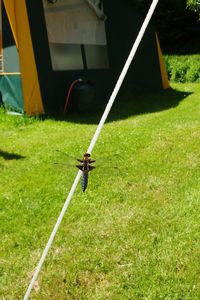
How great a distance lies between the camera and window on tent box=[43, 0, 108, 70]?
10719 mm

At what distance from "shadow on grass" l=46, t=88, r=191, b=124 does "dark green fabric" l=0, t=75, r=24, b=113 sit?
822mm

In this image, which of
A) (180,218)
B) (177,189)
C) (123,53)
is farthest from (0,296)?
(123,53)

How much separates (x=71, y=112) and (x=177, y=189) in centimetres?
563

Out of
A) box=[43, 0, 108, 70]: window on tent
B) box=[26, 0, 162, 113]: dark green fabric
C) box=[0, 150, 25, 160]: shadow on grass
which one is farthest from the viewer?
box=[43, 0, 108, 70]: window on tent

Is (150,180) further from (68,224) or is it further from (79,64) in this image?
(79,64)

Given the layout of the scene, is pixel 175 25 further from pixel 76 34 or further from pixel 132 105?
pixel 76 34

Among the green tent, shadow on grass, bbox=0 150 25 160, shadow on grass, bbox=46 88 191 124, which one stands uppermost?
the green tent

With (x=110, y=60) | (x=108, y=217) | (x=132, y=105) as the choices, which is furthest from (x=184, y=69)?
(x=108, y=217)

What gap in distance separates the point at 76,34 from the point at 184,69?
6.86 m

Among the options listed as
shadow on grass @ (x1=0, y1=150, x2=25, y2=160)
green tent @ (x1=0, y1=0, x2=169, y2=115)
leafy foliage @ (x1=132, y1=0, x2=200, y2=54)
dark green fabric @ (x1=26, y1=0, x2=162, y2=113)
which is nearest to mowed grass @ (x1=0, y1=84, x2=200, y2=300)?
shadow on grass @ (x1=0, y1=150, x2=25, y2=160)

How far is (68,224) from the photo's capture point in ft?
15.1

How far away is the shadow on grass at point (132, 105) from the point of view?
1003 cm

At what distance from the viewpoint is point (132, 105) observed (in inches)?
461

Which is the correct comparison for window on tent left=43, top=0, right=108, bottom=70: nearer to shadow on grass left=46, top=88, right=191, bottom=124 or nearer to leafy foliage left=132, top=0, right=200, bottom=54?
shadow on grass left=46, top=88, right=191, bottom=124
